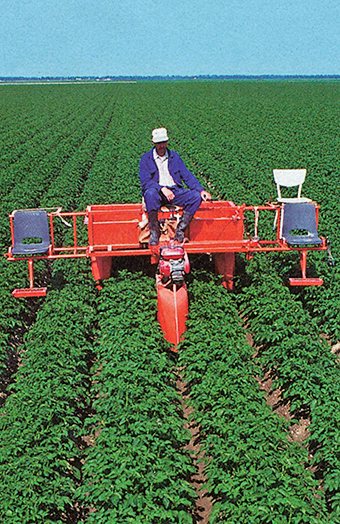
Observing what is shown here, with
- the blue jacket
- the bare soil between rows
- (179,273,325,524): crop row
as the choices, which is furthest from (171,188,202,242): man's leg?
the bare soil between rows

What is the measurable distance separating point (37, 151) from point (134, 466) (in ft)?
62.5

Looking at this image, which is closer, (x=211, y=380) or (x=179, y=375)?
(x=211, y=380)

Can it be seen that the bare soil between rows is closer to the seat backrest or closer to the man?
the man

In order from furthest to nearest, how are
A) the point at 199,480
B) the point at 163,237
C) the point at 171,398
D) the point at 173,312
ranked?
the point at 163,237
the point at 173,312
the point at 171,398
the point at 199,480

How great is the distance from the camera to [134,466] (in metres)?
4.80

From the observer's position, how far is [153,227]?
8.08m

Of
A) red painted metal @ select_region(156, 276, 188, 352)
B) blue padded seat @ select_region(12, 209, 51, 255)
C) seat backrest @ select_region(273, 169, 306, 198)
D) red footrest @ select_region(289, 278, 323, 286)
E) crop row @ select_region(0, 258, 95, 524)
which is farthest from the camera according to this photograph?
seat backrest @ select_region(273, 169, 306, 198)

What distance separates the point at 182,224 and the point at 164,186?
2.06 ft

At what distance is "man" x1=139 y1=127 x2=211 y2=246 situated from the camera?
800 centimetres

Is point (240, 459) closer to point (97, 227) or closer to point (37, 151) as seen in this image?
point (97, 227)

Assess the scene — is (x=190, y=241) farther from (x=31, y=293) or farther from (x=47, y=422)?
(x=47, y=422)

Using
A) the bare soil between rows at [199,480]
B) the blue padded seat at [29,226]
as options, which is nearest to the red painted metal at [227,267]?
the blue padded seat at [29,226]

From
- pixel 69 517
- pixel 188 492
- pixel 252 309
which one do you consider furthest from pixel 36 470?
pixel 252 309

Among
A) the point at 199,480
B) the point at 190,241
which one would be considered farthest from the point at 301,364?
the point at 190,241
